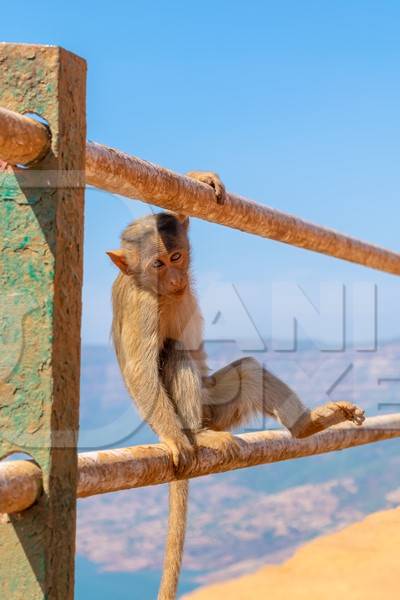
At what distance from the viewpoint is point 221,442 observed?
8.84 feet

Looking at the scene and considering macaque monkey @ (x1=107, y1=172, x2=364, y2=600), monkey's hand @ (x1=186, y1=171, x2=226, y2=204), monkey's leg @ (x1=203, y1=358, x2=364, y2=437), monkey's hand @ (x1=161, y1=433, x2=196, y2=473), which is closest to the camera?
monkey's hand @ (x1=161, y1=433, x2=196, y2=473)

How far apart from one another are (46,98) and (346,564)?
35.9ft

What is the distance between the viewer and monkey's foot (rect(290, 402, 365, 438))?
123 inches

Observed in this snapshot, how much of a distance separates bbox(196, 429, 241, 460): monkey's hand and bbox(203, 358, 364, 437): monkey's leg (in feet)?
1.39

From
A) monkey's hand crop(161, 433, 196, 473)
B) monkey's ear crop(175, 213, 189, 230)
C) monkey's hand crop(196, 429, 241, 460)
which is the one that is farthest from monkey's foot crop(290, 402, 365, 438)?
monkey's ear crop(175, 213, 189, 230)

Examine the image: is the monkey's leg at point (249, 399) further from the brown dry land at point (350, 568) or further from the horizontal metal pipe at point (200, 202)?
the brown dry land at point (350, 568)

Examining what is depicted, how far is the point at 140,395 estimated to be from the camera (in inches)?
123

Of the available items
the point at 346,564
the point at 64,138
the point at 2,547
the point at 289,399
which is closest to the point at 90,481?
the point at 2,547

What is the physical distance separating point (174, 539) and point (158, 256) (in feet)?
3.66

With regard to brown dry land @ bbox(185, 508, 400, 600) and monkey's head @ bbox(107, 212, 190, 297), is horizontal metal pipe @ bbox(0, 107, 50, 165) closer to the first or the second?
monkey's head @ bbox(107, 212, 190, 297)

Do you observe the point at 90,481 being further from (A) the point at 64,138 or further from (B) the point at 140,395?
(B) the point at 140,395

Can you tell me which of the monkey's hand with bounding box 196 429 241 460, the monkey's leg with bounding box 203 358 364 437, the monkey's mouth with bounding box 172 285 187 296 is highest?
the monkey's mouth with bounding box 172 285 187 296

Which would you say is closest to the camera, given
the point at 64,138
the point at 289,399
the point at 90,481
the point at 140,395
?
the point at 64,138

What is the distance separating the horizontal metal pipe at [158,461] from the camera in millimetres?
1405
